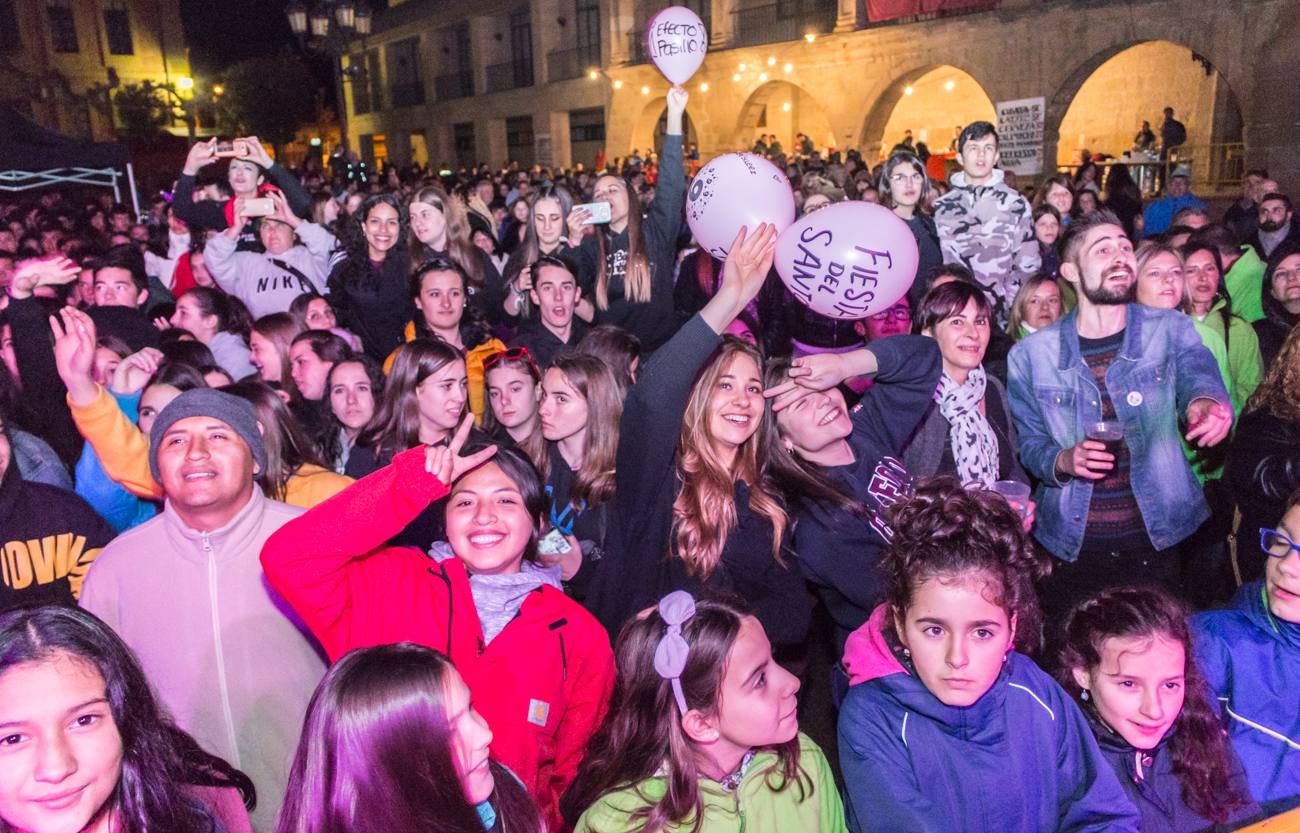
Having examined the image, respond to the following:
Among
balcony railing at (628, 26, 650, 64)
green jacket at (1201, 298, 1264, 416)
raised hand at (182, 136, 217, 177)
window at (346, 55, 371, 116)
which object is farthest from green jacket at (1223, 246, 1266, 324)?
window at (346, 55, 371, 116)

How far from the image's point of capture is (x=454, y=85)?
33.5 meters

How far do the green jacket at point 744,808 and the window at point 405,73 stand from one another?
37174mm

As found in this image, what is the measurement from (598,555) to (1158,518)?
1955mm

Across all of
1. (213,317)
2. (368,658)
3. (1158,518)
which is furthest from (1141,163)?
(368,658)

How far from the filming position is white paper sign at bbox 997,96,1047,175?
1327 centimetres

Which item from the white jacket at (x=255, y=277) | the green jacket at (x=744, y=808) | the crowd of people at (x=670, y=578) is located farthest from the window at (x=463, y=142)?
the green jacket at (x=744, y=808)

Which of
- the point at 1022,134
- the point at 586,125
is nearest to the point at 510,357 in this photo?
the point at 1022,134

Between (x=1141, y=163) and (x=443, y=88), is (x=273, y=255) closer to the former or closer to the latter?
(x=1141, y=163)

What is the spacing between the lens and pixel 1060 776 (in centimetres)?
197

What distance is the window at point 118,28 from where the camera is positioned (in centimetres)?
3500

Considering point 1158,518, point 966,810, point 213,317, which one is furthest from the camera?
point 213,317

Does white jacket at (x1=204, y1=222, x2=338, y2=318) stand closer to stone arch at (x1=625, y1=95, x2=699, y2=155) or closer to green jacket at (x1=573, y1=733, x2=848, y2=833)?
green jacket at (x1=573, y1=733, x2=848, y2=833)

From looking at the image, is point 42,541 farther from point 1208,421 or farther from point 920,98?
point 920,98

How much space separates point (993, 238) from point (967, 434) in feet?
8.03
